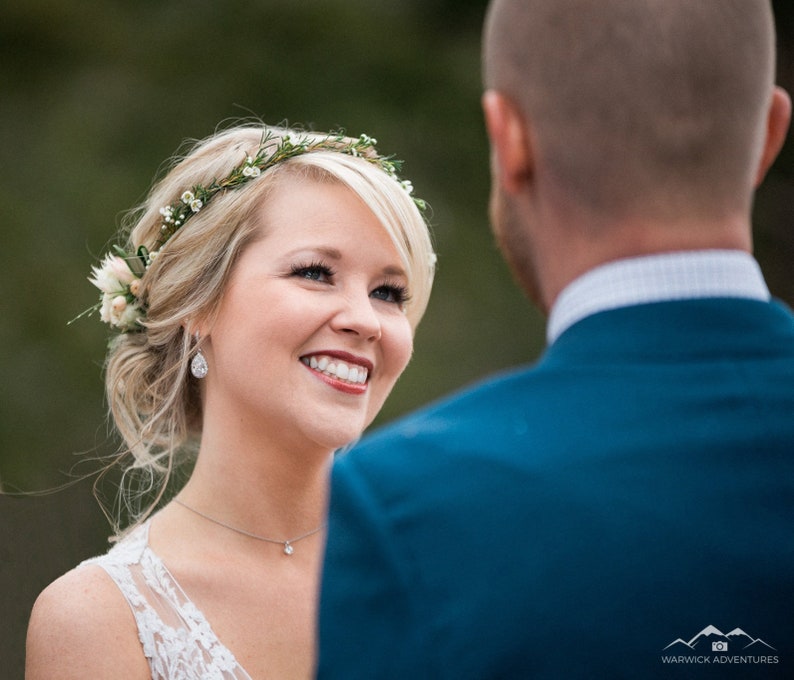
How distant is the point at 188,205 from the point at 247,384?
2.45 ft

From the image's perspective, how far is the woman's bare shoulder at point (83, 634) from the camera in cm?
325

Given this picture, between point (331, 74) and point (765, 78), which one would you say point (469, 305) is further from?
point (765, 78)

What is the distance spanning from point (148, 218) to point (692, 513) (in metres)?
2.96

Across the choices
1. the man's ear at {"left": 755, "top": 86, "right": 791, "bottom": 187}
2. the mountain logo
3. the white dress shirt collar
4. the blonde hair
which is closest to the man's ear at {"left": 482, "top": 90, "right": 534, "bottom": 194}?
the white dress shirt collar

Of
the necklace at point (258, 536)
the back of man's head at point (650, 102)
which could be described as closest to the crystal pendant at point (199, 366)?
the necklace at point (258, 536)

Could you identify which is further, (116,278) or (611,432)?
(116,278)

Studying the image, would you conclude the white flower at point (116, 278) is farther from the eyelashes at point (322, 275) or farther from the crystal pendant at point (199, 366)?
the eyelashes at point (322, 275)

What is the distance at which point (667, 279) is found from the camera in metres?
1.56

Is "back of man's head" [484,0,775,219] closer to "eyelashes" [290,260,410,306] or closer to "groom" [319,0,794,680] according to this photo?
"groom" [319,0,794,680]

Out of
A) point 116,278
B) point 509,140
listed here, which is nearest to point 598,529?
point 509,140

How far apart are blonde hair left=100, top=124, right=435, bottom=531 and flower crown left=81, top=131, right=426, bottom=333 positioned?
0.10 feet

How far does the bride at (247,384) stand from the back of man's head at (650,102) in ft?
6.65

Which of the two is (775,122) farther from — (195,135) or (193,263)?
(195,135)

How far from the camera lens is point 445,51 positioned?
12.1m
